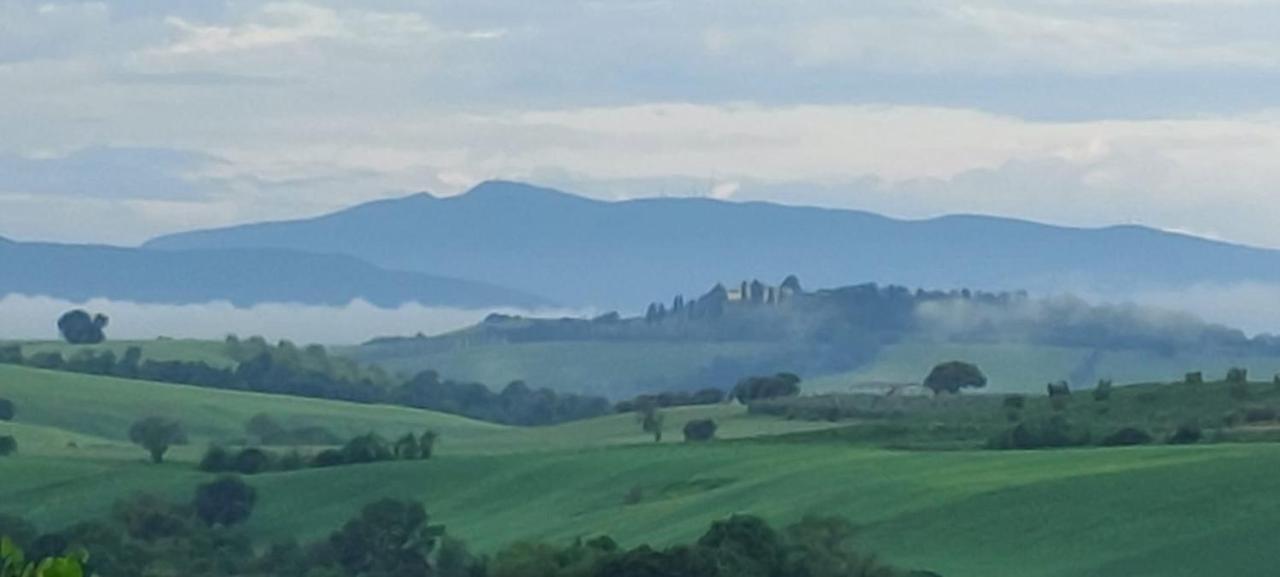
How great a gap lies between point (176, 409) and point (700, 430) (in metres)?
37.1

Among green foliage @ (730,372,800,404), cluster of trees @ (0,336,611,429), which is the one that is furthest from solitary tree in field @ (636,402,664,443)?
cluster of trees @ (0,336,611,429)

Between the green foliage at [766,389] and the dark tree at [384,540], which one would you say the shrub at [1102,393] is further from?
the green foliage at [766,389]

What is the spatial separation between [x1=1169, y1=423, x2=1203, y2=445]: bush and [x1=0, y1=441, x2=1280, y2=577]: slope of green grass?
11.3ft

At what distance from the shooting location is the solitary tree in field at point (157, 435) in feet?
367

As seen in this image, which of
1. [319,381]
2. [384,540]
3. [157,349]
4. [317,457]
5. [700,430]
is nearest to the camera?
[384,540]

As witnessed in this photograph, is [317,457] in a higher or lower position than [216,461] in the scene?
higher

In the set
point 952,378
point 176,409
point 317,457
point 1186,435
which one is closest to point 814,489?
point 1186,435

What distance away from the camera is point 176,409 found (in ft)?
458

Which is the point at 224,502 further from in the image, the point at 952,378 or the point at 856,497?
the point at 952,378

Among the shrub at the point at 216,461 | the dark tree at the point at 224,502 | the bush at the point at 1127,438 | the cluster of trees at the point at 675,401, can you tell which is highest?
the cluster of trees at the point at 675,401

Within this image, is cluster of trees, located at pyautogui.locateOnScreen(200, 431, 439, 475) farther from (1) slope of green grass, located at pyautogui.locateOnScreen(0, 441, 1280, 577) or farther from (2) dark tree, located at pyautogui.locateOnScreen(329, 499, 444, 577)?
(2) dark tree, located at pyautogui.locateOnScreen(329, 499, 444, 577)

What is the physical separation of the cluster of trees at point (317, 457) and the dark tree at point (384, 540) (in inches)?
986

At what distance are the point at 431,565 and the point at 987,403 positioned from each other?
45.8 metres

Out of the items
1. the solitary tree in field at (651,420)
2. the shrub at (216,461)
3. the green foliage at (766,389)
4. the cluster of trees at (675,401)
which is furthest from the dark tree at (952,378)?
the shrub at (216,461)
